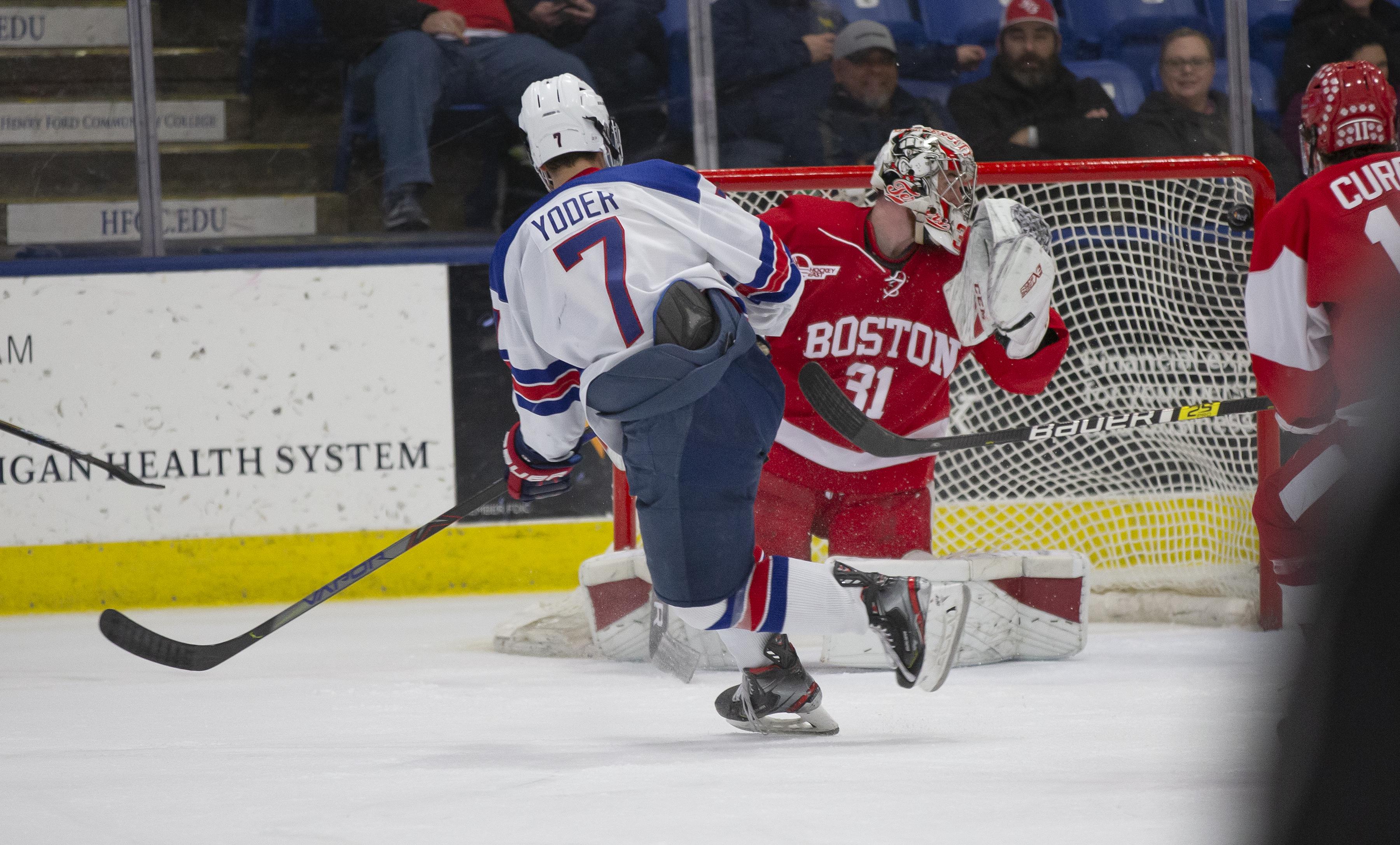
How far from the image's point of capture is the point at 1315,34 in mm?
4234

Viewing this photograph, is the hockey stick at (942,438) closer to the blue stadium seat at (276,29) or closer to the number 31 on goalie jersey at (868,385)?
the number 31 on goalie jersey at (868,385)

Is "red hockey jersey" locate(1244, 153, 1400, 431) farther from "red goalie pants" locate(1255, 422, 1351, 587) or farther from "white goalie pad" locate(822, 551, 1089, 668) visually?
"white goalie pad" locate(822, 551, 1089, 668)

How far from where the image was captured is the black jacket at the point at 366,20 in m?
4.09

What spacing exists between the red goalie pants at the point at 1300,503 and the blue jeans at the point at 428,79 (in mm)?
2509

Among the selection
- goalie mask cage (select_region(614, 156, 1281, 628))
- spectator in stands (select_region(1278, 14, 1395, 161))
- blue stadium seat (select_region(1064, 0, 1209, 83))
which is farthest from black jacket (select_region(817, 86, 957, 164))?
spectator in stands (select_region(1278, 14, 1395, 161))

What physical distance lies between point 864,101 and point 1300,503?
2244 millimetres

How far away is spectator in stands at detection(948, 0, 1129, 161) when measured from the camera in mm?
4102

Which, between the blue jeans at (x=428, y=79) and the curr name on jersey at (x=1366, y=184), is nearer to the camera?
the curr name on jersey at (x=1366, y=184)

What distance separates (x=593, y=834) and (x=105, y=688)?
160cm

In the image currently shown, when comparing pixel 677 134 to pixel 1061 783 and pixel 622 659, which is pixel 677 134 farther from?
pixel 1061 783

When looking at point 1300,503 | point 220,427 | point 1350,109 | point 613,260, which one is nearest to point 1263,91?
point 1350,109

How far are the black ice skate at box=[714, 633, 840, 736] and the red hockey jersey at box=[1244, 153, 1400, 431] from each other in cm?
88

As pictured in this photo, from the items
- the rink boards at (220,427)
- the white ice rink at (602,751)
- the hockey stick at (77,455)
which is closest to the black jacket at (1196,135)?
the white ice rink at (602,751)

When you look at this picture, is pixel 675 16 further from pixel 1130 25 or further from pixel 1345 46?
pixel 1345 46
